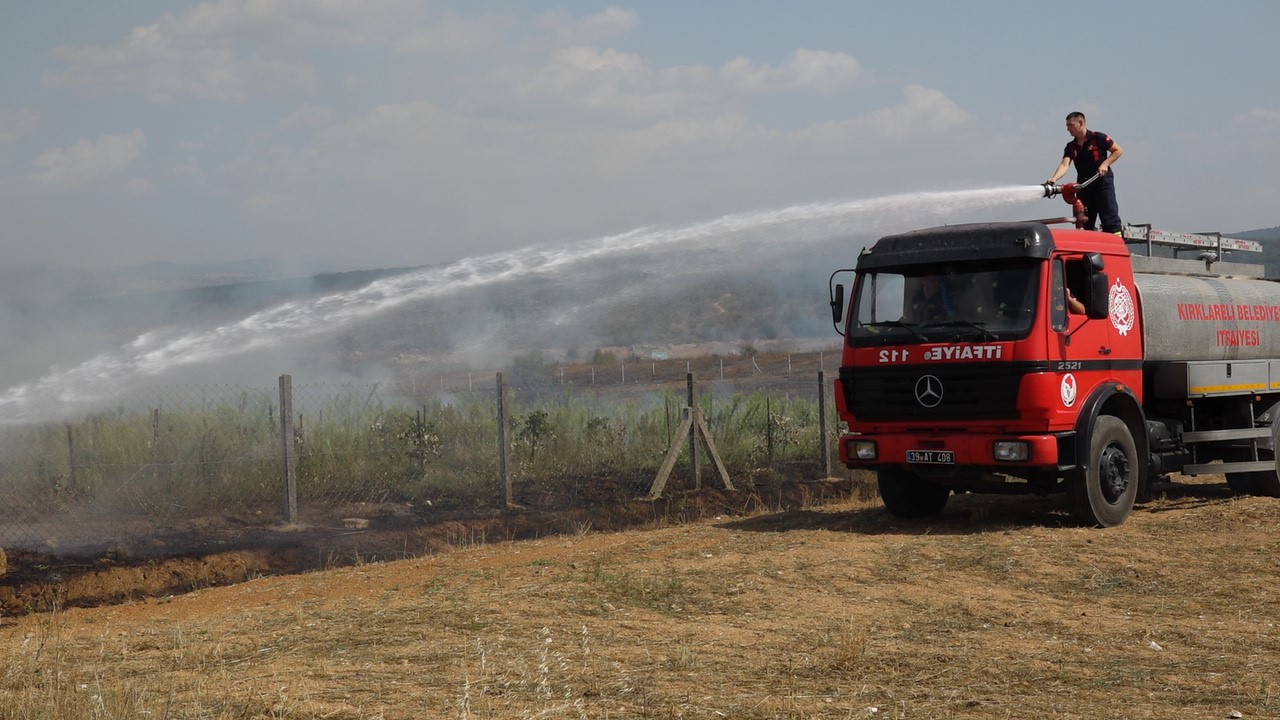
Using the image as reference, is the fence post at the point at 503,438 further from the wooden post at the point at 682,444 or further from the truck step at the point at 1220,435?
the truck step at the point at 1220,435

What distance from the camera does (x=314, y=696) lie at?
6.30m

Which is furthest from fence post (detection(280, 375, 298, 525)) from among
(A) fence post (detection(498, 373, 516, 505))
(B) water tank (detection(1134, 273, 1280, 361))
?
(B) water tank (detection(1134, 273, 1280, 361))

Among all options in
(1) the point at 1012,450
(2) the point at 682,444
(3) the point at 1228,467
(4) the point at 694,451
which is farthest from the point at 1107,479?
(4) the point at 694,451

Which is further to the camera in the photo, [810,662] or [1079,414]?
[1079,414]

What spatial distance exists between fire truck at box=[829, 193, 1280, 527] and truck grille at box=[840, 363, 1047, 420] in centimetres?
Answer: 1

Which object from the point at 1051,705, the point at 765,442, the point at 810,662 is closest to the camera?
the point at 1051,705

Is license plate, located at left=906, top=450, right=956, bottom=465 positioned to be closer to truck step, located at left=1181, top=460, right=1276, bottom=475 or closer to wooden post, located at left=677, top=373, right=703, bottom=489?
truck step, located at left=1181, top=460, right=1276, bottom=475

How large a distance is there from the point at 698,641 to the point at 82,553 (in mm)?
7954

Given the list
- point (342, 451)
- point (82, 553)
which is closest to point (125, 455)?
point (342, 451)

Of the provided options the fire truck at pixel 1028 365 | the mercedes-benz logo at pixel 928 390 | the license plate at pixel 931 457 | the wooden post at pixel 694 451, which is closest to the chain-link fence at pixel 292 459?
the wooden post at pixel 694 451

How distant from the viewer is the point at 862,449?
12.2m

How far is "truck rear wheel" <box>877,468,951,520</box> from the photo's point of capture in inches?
510

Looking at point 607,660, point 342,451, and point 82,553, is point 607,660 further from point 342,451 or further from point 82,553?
point 342,451

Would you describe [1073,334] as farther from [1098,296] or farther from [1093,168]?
[1093,168]
